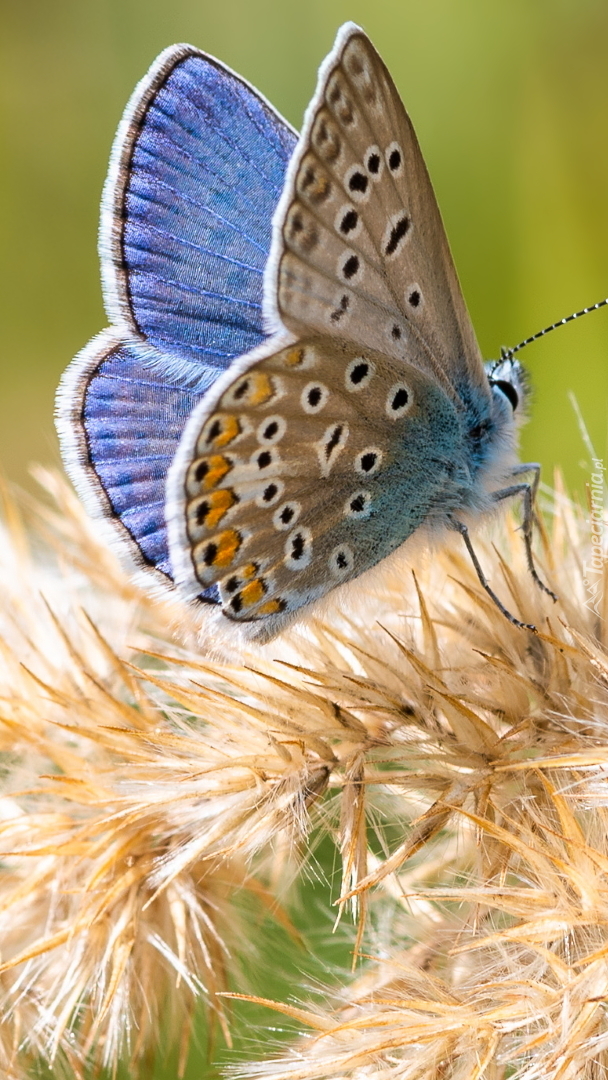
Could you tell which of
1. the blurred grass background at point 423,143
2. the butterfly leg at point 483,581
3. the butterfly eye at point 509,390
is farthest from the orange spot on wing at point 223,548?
the blurred grass background at point 423,143

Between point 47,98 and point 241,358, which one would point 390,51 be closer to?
point 47,98

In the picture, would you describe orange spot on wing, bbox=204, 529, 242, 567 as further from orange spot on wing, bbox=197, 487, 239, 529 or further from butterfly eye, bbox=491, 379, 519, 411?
butterfly eye, bbox=491, 379, 519, 411

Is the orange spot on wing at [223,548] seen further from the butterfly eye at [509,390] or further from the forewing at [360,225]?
the butterfly eye at [509,390]

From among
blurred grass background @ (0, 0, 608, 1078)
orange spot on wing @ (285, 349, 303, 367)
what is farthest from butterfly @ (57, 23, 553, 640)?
blurred grass background @ (0, 0, 608, 1078)

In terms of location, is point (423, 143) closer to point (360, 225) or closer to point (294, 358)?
point (360, 225)

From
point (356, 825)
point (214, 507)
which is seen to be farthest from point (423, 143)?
point (356, 825)
